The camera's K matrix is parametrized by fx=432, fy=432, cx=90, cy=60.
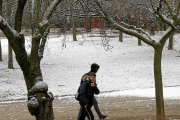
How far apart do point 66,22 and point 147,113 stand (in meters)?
4.09

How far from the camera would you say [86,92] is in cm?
1059

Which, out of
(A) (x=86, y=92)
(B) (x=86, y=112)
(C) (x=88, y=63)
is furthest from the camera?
(C) (x=88, y=63)

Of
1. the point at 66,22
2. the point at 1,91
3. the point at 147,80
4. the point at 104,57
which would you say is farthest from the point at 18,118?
the point at 104,57

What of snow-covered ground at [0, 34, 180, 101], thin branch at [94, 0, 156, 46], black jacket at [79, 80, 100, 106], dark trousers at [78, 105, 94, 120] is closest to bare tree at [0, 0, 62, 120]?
black jacket at [79, 80, 100, 106]

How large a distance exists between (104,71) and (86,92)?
19507 millimetres

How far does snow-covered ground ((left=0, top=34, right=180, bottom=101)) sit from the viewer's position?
76.0ft

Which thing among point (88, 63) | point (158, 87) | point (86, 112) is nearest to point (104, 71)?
point (88, 63)

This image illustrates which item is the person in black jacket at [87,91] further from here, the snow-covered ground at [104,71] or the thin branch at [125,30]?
the snow-covered ground at [104,71]

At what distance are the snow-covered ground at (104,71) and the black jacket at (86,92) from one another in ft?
20.5

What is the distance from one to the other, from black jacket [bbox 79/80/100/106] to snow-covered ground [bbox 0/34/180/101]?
6239 millimetres

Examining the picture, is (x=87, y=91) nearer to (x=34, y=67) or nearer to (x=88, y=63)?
(x=34, y=67)

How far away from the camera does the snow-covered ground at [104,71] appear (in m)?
23.2

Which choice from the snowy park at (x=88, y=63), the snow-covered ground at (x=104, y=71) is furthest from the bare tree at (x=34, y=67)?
the snow-covered ground at (x=104, y=71)

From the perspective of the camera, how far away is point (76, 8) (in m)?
13.0
